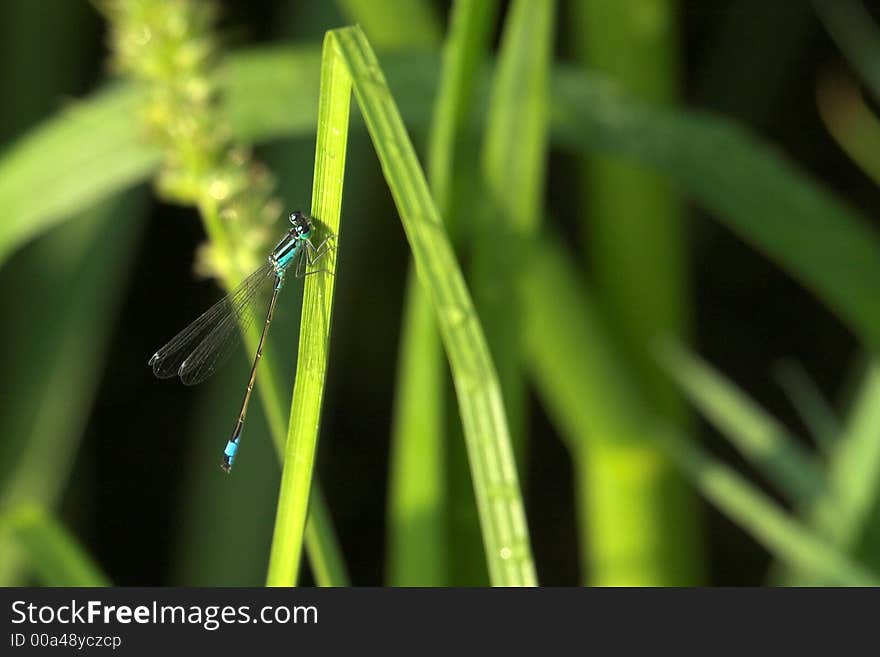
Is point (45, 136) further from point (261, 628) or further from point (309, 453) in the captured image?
point (309, 453)

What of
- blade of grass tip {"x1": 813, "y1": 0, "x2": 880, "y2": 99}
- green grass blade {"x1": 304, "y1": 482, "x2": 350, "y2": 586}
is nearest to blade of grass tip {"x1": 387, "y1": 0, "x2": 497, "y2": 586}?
green grass blade {"x1": 304, "y1": 482, "x2": 350, "y2": 586}

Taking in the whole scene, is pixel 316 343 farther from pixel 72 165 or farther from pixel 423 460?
pixel 72 165

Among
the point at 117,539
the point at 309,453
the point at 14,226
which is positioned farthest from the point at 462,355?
the point at 117,539

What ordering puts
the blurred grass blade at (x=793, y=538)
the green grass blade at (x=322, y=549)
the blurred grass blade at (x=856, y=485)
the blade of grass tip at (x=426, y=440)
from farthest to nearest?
1. the blurred grass blade at (x=856, y=485)
2. the blurred grass blade at (x=793, y=538)
3. the blade of grass tip at (x=426, y=440)
4. the green grass blade at (x=322, y=549)

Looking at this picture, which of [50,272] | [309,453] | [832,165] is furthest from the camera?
[832,165]

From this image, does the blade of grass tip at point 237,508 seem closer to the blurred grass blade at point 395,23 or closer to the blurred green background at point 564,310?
the blurred green background at point 564,310

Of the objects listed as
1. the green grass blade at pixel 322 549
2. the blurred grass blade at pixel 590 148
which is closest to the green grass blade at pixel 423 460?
the green grass blade at pixel 322 549
